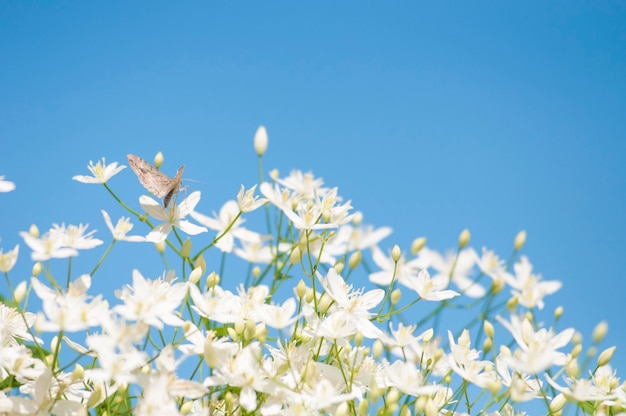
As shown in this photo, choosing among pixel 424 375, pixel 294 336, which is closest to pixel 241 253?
pixel 294 336

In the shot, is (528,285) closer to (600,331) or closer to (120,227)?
(600,331)

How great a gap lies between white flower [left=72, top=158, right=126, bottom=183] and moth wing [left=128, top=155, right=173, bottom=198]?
0.19ft

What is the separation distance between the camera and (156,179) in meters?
2.03

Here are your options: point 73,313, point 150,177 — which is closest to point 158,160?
point 150,177

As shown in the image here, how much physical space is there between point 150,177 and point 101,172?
0.47 feet

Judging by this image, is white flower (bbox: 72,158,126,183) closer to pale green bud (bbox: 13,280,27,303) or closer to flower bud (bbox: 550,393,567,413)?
pale green bud (bbox: 13,280,27,303)

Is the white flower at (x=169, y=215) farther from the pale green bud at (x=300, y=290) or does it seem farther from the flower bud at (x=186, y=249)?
the pale green bud at (x=300, y=290)

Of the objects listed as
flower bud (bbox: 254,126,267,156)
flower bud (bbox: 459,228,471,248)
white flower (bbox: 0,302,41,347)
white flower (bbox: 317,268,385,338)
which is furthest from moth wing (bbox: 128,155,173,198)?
flower bud (bbox: 459,228,471,248)

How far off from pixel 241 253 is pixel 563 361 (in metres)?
1.07

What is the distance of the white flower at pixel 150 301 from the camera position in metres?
1.35

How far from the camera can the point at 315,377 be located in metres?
1.51

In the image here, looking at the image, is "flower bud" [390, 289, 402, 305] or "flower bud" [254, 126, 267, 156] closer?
"flower bud" [390, 289, 402, 305]

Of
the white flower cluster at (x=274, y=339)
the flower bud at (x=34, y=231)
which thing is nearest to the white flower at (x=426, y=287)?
the white flower cluster at (x=274, y=339)

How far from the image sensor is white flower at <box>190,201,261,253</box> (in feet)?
6.76
